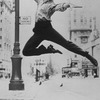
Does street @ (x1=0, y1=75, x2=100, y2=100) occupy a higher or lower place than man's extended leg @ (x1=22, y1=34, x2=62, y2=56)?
lower

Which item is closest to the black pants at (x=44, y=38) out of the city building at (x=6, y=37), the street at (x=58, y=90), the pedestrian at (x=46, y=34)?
Answer: the pedestrian at (x=46, y=34)

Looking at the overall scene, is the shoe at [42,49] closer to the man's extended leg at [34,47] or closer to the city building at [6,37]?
the man's extended leg at [34,47]

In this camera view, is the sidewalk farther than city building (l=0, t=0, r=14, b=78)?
No

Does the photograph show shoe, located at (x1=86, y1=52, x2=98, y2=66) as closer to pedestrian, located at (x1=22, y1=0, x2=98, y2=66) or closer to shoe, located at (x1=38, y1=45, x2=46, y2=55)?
pedestrian, located at (x1=22, y1=0, x2=98, y2=66)

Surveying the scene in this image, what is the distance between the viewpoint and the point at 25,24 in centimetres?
407

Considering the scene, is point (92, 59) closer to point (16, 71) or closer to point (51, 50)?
point (51, 50)

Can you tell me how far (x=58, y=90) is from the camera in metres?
3.98

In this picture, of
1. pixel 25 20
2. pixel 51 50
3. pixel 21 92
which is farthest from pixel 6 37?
pixel 21 92

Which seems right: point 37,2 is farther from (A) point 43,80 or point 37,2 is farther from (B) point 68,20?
(A) point 43,80

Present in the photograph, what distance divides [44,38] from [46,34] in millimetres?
46

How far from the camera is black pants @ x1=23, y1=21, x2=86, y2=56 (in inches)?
157

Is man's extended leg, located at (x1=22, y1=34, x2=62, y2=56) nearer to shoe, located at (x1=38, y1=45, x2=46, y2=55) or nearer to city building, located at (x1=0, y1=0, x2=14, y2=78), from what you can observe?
shoe, located at (x1=38, y1=45, x2=46, y2=55)

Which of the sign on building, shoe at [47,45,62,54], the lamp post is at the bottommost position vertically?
the lamp post

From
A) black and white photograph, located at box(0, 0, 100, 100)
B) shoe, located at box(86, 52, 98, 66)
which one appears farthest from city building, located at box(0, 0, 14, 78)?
shoe, located at box(86, 52, 98, 66)
